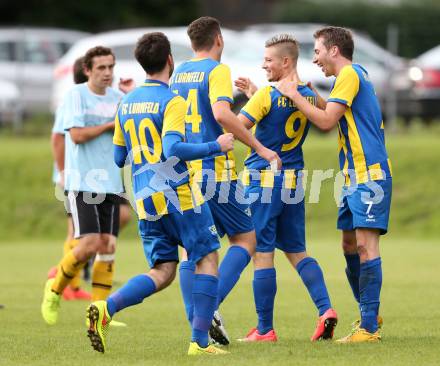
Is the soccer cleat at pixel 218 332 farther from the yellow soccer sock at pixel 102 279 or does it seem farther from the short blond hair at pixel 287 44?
the yellow soccer sock at pixel 102 279

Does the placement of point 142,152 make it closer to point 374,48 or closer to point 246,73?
point 246,73

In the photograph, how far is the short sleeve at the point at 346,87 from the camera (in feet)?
26.5

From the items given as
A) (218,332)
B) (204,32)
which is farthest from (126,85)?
(218,332)

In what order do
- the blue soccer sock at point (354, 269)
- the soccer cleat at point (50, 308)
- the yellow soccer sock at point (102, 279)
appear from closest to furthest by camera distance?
1. the blue soccer sock at point (354, 269)
2. the soccer cleat at point (50, 308)
3. the yellow soccer sock at point (102, 279)

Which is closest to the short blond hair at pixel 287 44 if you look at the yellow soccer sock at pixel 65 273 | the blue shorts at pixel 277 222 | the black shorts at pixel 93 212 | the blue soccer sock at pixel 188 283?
the blue shorts at pixel 277 222

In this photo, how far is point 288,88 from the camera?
820cm

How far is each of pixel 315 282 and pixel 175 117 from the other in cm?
198

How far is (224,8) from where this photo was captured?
43375 millimetres

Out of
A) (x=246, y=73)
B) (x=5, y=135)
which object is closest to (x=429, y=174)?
(x=246, y=73)

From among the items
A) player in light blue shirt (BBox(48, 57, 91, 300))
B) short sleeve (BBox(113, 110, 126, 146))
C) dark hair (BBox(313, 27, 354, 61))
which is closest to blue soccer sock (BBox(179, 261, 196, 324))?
short sleeve (BBox(113, 110, 126, 146))

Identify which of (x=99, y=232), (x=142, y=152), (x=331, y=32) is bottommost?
(x=99, y=232)

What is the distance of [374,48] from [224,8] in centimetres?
1995

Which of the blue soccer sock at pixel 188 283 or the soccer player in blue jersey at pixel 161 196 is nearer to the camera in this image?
the soccer player in blue jersey at pixel 161 196

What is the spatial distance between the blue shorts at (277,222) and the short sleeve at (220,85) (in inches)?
33.8
